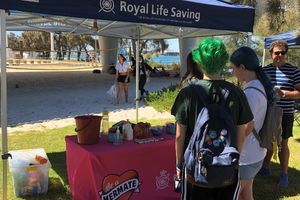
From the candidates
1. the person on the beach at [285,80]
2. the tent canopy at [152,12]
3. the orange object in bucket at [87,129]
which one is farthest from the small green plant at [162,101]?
the orange object in bucket at [87,129]

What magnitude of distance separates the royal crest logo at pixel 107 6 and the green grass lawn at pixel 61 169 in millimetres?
2213

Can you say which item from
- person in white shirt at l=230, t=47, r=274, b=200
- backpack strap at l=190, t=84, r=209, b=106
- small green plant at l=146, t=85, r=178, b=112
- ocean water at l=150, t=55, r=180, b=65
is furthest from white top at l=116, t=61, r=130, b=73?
ocean water at l=150, t=55, r=180, b=65

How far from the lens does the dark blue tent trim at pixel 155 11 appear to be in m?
3.30

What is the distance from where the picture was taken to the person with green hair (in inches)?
95.3

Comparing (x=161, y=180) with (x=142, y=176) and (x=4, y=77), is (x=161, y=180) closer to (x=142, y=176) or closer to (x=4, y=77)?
(x=142, y=176)

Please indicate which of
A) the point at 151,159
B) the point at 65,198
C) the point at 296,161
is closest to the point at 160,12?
the point at 151,159

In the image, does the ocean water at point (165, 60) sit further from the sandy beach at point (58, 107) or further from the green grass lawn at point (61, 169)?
the green grass lawn at point (61, 169)

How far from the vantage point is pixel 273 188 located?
15.8 ft

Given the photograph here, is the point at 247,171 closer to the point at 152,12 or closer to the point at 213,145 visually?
the point at 213,145

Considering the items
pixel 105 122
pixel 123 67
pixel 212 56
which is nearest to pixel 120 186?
pixel 105 122

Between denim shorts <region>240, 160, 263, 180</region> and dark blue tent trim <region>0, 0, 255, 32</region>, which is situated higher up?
dark blue tent trim <region>0, 0, 255, 32</region>

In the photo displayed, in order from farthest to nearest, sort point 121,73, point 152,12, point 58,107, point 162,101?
point 121,73 < point 162,101 < point 58,107 < point 152,12

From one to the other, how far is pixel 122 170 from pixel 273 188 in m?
2.13

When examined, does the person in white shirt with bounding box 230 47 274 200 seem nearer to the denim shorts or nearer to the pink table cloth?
the denim shorts
